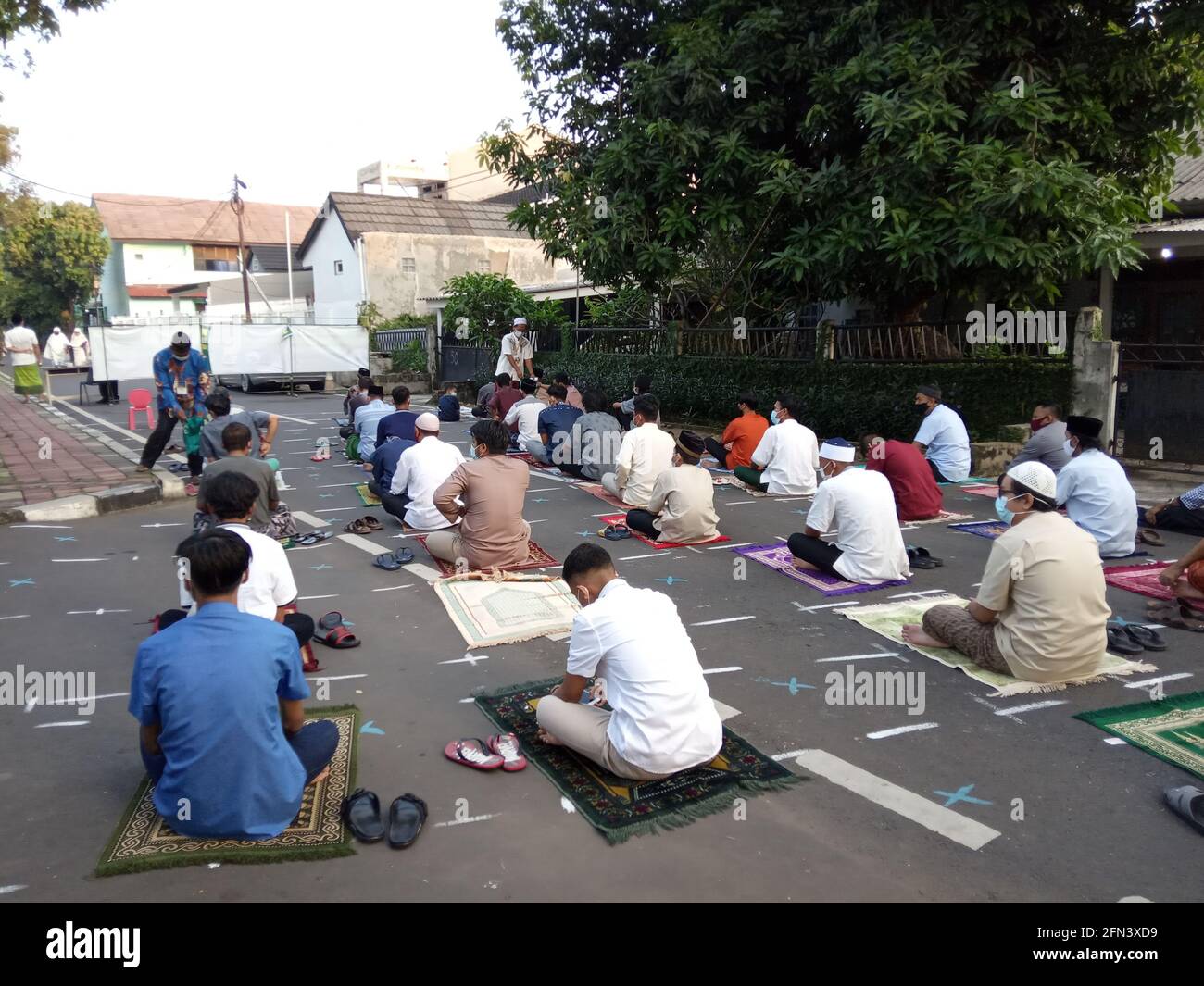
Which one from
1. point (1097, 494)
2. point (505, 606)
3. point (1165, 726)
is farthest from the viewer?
point (1097, 494)

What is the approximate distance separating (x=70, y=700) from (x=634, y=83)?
12736mm

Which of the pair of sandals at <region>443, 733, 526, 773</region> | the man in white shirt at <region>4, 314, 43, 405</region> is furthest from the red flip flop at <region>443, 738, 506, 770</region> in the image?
the man in white shirt at <region>4, 314, 43, 405</region>

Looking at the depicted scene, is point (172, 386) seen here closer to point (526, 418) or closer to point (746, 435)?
point (526, 418)

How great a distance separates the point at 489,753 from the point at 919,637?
293 centimetres

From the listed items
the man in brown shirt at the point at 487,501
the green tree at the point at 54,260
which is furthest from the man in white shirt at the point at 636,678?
the green tree at the point at 54,260

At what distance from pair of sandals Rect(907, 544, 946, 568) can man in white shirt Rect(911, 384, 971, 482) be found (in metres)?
3.43

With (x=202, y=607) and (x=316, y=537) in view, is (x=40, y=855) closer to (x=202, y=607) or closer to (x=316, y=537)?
(x=202, y=607)

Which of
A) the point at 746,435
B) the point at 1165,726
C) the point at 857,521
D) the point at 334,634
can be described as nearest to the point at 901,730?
the point at 1165,726

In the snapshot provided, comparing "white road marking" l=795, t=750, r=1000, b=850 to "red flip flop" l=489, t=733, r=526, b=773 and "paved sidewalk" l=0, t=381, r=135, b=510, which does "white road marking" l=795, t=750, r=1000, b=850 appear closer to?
"red flip flop" l=489, t=733, r=526, b=773

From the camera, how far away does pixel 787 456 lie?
10.7m
